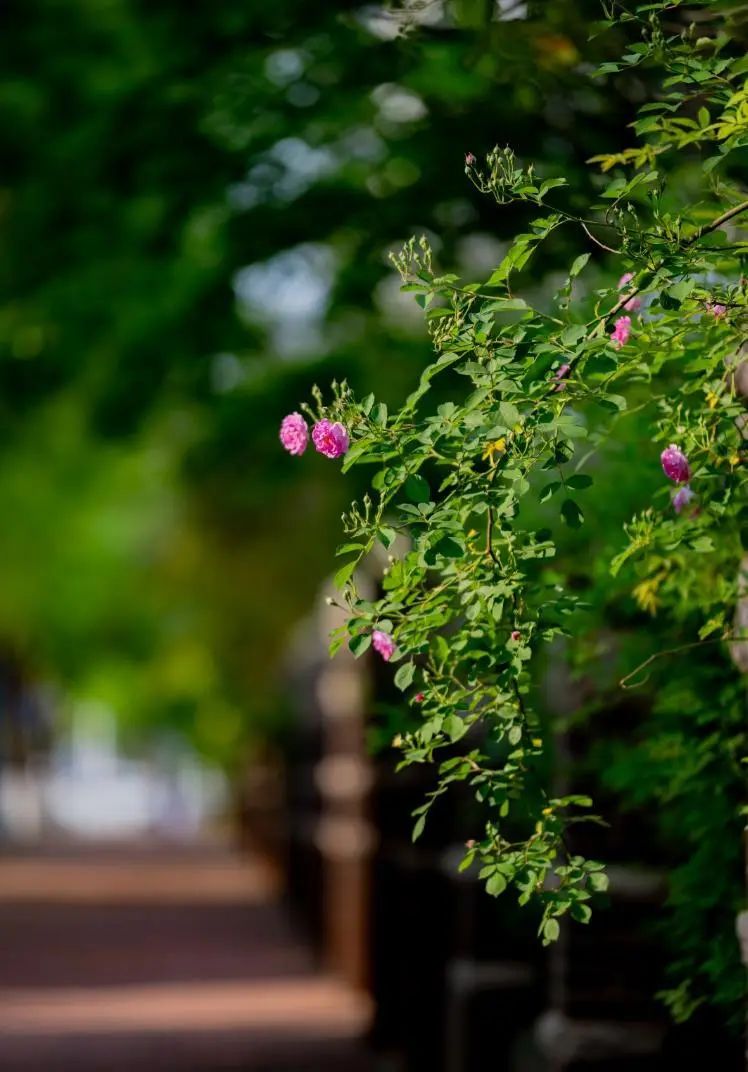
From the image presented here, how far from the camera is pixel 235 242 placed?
837 cm

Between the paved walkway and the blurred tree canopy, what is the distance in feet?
11.1

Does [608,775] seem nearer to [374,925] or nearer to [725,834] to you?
[725,834]

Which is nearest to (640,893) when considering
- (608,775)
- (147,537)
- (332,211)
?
(608,775)

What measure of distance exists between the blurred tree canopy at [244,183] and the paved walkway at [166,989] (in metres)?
3.38

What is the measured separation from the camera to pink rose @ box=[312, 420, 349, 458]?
141 inches

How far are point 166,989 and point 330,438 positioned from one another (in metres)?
11.1

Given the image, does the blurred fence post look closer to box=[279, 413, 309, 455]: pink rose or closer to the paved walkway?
Result: the paved walkway

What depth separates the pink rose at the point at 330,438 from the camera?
3.58 m

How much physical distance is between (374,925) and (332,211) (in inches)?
190

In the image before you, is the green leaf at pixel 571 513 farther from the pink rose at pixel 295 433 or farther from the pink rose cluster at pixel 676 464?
the pink rose at pixel 295 433

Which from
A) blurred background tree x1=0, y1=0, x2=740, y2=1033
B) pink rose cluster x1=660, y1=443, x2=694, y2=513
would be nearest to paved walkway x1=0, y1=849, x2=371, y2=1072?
blurred background tree x1=0, y1=0, x2=740, y2=1033

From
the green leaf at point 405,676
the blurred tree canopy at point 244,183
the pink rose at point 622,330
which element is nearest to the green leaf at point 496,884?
the green leaf at point 405,676

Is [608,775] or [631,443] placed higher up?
[631,443]

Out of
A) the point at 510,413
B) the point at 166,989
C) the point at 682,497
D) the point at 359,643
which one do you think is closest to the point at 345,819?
the point at 166,989
